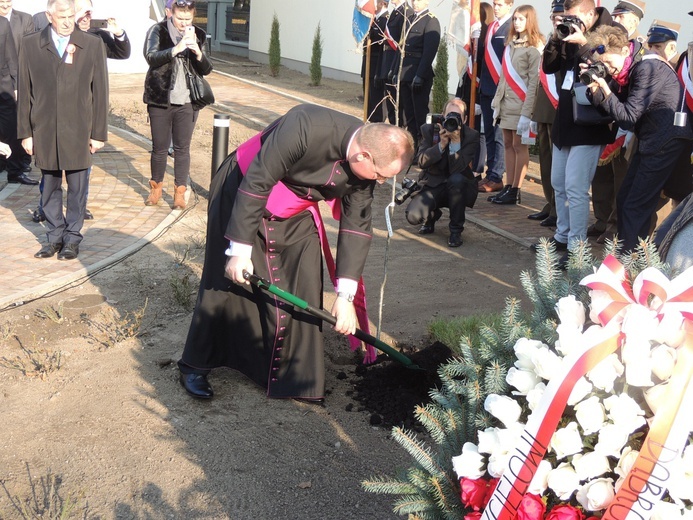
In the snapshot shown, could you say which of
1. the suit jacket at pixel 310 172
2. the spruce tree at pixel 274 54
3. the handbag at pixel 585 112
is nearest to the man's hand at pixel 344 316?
the suit jacket at pixel 310 172

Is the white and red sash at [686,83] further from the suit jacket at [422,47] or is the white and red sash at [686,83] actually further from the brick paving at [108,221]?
the suit jacket at [422,47]

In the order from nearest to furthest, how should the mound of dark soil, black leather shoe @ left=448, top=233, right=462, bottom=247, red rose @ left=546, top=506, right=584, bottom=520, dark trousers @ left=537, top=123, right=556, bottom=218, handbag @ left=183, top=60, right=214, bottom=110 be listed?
red rose @ left=546, top=506, right=584, bottom=520, the mound of dark soil, black leather shoe @ left=448, top=233, right=462, bottom=247, handbag @ left=183, top=60, right=214, bottom=110, dark trousers @ left=537, top=123, right=556, bottom=218

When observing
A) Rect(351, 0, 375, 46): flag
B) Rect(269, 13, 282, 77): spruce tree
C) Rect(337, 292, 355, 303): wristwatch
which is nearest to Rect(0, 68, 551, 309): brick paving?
Rect(337, 292, 355, 303): wristwatch

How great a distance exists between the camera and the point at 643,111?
6348mm

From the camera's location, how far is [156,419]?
4.67m

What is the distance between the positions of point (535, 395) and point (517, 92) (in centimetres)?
729

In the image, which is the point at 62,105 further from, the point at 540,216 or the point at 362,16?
the point at 362,16

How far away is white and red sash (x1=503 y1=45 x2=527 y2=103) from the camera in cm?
923

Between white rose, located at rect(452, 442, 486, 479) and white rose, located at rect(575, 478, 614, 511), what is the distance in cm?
34

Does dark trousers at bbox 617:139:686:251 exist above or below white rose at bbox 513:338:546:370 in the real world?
below

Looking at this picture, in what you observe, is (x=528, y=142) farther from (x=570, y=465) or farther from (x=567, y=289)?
(x=570, y=465)

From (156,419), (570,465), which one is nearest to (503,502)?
(570,465)

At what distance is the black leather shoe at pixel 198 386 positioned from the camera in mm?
4867

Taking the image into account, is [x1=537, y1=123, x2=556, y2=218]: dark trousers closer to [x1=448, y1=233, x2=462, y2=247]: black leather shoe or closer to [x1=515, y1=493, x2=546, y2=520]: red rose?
[x1=448, y1=233, x2=462, y2=247]: black leather shoe
